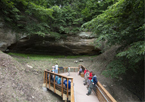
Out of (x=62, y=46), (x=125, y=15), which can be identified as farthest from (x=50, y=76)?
(x=62, y=46)

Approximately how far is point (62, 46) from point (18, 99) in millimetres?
12842

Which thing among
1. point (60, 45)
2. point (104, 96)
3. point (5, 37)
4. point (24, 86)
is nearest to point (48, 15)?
point (60, 45)

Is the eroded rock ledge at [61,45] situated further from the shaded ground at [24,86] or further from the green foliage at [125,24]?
the green foliage at [125,24]

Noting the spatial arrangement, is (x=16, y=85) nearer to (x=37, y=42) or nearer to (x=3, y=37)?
(x=3, y=37)

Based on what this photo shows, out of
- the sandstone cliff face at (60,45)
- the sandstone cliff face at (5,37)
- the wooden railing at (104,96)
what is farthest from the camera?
the sandstone cliff face at (60,45)

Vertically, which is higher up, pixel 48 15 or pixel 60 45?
pixel 48 15

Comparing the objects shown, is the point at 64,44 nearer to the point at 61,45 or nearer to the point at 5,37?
the point at 61,45

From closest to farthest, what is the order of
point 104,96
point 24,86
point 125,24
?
point 104,96, point 24,86, point 125,24

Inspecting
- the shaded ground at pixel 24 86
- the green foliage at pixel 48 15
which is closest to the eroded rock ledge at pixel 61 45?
the green foliage at pixel 48 15

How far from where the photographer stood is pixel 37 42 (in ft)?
52.2

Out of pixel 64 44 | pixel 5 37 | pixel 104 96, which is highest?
pixel 5 37

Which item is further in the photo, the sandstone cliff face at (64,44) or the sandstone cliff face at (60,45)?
the sandstone cliff face at (64,44)

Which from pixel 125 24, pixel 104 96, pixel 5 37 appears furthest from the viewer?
pixel 5 37

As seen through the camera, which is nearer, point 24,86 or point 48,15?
point 24,86
